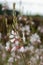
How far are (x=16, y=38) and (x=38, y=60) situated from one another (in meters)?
0.44

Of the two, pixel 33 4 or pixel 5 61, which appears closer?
pixel 5 61

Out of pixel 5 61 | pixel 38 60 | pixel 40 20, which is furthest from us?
pixel 40 20

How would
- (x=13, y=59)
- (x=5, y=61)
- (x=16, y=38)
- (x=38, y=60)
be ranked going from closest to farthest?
(x=16, y=38) < (x=13, y=59) < (x=38, y=60) < (x=5, y=61)

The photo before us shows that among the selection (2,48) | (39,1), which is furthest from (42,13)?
(2,48)

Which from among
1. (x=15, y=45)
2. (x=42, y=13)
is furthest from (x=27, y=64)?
(x=42, y=13)

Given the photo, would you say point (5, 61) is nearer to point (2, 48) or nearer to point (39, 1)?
point (2, 48)

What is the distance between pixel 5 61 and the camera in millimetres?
1759

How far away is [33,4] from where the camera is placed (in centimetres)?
496

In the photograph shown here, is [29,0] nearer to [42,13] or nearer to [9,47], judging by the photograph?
[42,13]

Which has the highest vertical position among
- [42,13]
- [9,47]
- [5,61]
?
[9,47]

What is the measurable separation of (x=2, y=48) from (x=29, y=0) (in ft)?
10.6

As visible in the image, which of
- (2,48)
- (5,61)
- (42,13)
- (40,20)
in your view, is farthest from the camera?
(42,13)

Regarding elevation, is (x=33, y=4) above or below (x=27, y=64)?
below

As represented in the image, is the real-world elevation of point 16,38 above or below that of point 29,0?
above
